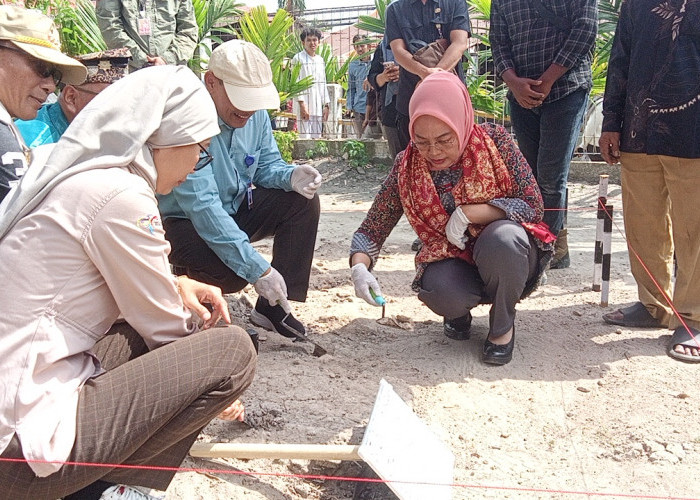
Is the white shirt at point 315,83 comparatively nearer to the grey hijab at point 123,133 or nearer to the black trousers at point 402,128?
the black trousers at point 402,128

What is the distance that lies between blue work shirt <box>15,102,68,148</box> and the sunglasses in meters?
0.33

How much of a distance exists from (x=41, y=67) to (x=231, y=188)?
1.03m

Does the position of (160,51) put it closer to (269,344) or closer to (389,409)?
(269,344)

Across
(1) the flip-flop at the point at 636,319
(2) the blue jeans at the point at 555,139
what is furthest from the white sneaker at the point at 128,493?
(2) the blue jeans at the point at 555,139

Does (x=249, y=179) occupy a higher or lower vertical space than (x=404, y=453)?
higher

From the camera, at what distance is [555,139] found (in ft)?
13.9

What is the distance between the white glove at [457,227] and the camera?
311 cm

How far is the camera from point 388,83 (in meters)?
5.53

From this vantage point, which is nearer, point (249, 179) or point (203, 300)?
point (203, 300)

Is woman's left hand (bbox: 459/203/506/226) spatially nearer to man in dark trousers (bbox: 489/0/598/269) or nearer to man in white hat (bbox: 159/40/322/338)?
man in white hat (bbox: 159/40/322/338)

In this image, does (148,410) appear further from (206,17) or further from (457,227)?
(206,17)

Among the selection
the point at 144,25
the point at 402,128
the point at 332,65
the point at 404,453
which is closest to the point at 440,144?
the point at 404,453

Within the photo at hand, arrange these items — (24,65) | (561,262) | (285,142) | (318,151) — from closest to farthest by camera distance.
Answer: (24,65), (561,262), (285,142), (318,151)

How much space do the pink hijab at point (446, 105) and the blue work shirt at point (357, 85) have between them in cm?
640
